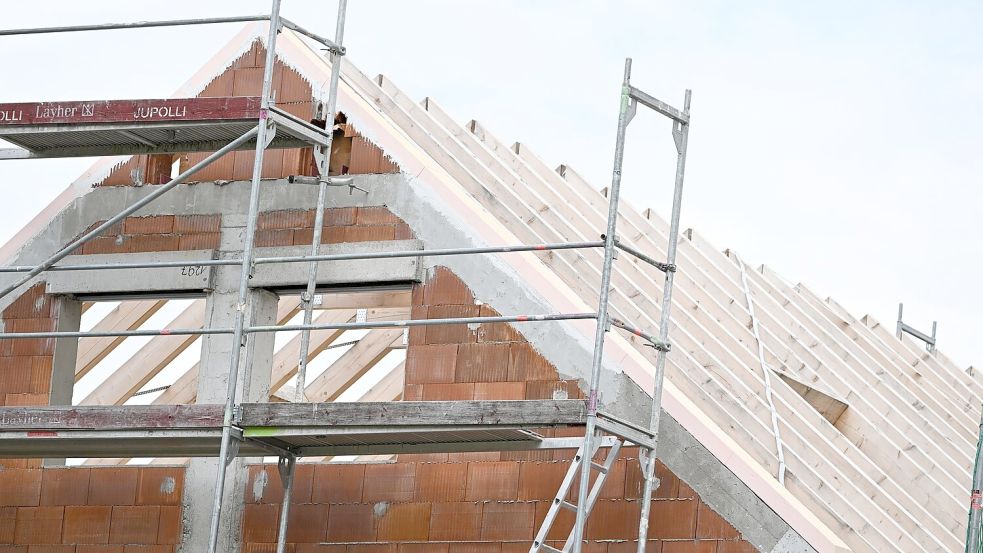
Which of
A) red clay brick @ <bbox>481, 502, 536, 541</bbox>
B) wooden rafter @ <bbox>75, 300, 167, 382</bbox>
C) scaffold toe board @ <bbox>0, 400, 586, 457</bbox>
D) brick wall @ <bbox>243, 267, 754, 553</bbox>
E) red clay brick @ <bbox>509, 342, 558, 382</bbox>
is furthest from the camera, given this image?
wooden rafter @ <bbox>75, 300, 167, 382</bbox>

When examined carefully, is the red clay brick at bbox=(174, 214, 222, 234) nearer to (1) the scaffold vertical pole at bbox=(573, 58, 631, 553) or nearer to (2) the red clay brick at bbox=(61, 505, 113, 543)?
(2) the red clay brick at bbox=(61, 505, 113, 543)

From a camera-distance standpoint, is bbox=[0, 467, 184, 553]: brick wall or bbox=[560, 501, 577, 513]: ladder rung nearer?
bbox=[560, 501, 577, 513]: ladder rung

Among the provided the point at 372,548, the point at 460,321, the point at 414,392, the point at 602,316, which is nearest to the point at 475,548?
the point at 372,548

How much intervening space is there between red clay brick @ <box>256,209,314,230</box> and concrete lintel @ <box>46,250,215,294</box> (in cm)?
44

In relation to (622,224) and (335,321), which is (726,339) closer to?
(622,224)

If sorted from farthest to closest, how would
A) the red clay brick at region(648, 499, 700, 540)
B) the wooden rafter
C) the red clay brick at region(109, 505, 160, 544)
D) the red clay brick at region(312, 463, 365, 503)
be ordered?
the wooden rafter, the red clay brick at region(109, 505, 160, 544), the red clay brick at region(312, 463, 365, 503), the red clay brick at region(648, 499, 700, 540)

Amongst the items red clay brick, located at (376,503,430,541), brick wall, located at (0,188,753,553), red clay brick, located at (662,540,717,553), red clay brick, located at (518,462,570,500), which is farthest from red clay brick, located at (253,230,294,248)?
red clay brick, located at (662,540,717,553)

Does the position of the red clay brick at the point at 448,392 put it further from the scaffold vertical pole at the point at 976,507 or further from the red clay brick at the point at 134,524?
the scaffold vertical pole at the point at 976,507

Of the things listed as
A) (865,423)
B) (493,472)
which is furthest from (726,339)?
(493,472)

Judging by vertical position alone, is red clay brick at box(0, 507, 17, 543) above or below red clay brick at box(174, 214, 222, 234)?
below

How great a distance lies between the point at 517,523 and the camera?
37.9 ft

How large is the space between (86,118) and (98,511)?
287cm

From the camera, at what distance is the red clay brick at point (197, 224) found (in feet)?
43.0

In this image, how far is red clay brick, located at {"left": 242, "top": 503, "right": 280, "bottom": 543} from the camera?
482 inches
